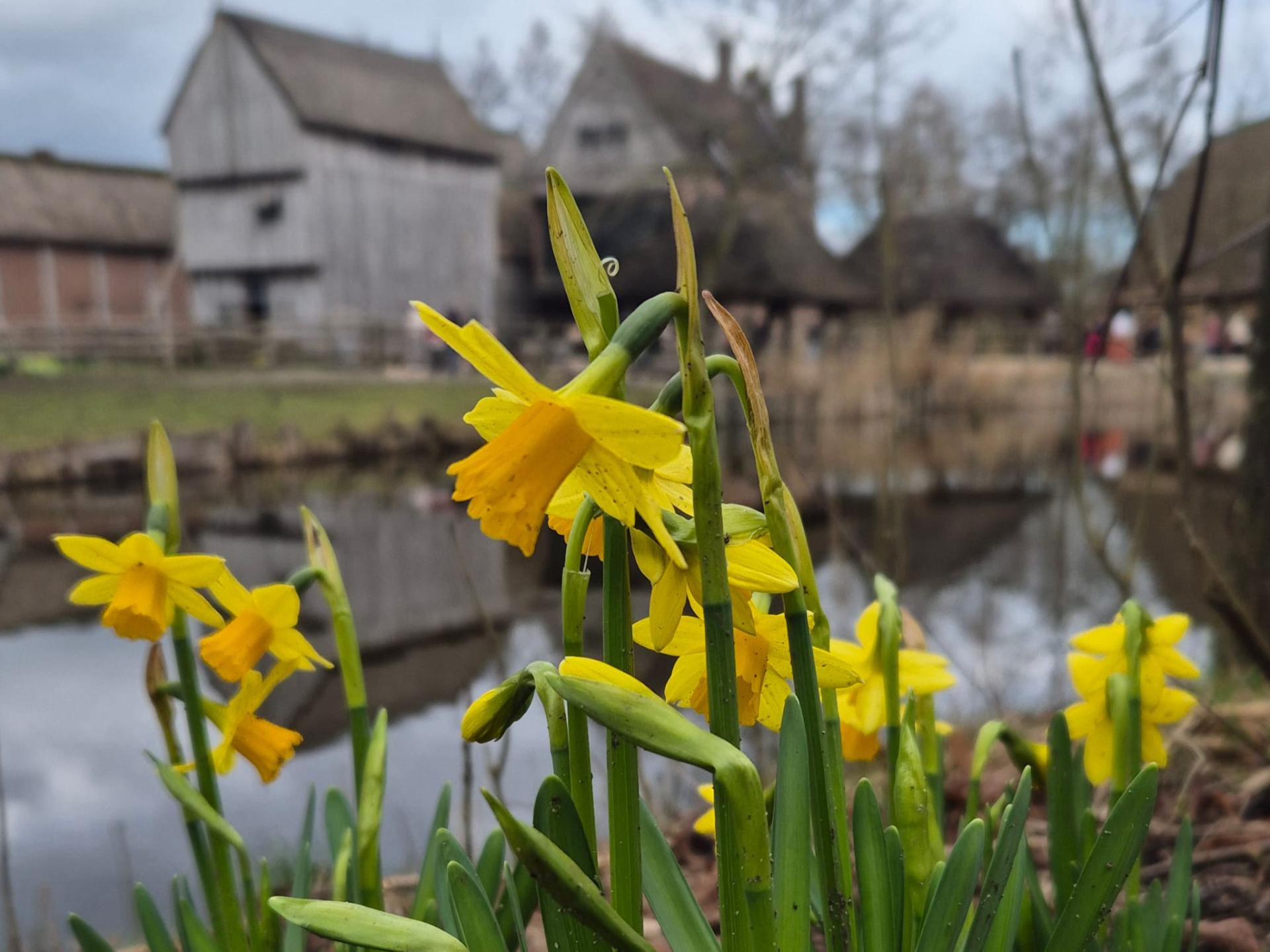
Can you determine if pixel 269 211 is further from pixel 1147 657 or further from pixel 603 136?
pixel 1147 657

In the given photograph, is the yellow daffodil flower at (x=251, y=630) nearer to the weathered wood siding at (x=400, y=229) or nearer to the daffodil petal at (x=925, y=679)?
the daffodil petal at (x=925, y=679)

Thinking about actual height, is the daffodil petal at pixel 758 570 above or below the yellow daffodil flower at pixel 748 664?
above

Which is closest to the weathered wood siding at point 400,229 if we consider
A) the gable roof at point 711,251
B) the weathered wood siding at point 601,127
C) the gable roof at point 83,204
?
the gable roof at point 711,251

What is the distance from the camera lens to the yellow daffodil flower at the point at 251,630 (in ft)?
3.03

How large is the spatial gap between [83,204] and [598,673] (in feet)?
91.0

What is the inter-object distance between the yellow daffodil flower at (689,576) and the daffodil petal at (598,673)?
0.05 metres

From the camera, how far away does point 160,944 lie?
97cm

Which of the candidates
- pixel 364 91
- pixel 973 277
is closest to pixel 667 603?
pixel 364 91

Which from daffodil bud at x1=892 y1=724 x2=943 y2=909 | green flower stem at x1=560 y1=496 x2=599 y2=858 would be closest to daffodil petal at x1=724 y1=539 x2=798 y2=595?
green flower stem at x1=560 y1=496 x2=599 y2=858

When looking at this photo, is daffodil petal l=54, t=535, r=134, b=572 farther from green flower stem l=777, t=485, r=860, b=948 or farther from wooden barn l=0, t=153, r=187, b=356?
wooden barn l=0, t=153, r=187, b=356

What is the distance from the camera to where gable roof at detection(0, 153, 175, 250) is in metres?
22.2

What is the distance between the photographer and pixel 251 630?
3.14ft

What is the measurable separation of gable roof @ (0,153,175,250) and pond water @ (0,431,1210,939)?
16018 millimetres

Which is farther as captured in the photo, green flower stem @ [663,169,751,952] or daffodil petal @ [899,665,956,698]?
daffodil petal @ [899,665,956,698]
